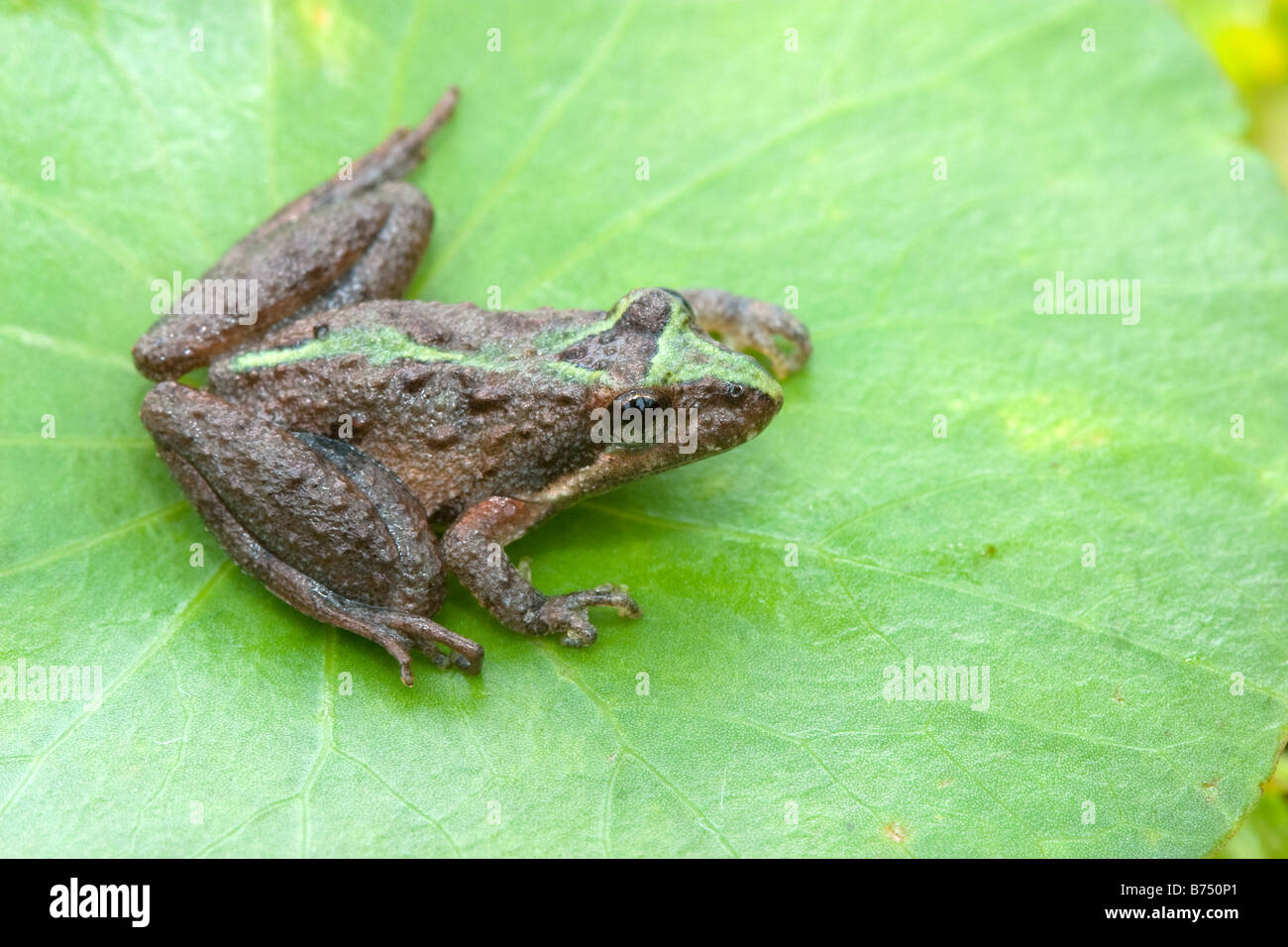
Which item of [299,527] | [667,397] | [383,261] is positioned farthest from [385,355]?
[667,397]

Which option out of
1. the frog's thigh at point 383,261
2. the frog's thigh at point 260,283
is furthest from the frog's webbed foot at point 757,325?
the frog's thigh at point 260,283

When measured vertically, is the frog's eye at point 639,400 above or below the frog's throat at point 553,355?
below

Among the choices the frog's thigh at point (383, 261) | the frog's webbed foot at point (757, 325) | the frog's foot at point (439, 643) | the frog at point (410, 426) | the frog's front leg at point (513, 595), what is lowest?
the frog's foot at point (439, 643)

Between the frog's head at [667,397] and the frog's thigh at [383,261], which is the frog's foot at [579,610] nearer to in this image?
the frog's head at [667,397]

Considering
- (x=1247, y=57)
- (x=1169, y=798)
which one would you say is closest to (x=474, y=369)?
(x=1169, y=798)

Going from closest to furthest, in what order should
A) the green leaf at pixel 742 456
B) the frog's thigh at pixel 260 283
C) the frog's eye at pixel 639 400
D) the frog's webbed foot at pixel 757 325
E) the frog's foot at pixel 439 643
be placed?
the green leaf at pixel 742 456 < the frog's foot at pixel 439 643 < the frog's eye at pixel 639 400 < the frog's thigh at pixel 260 283 < the frog's webbed foot at pixel 757 325

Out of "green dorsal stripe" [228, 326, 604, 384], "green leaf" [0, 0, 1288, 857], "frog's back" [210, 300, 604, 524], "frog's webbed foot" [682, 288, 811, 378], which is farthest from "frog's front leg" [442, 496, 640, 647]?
"frog's webbed foot" [682, 288, 811, 378]
